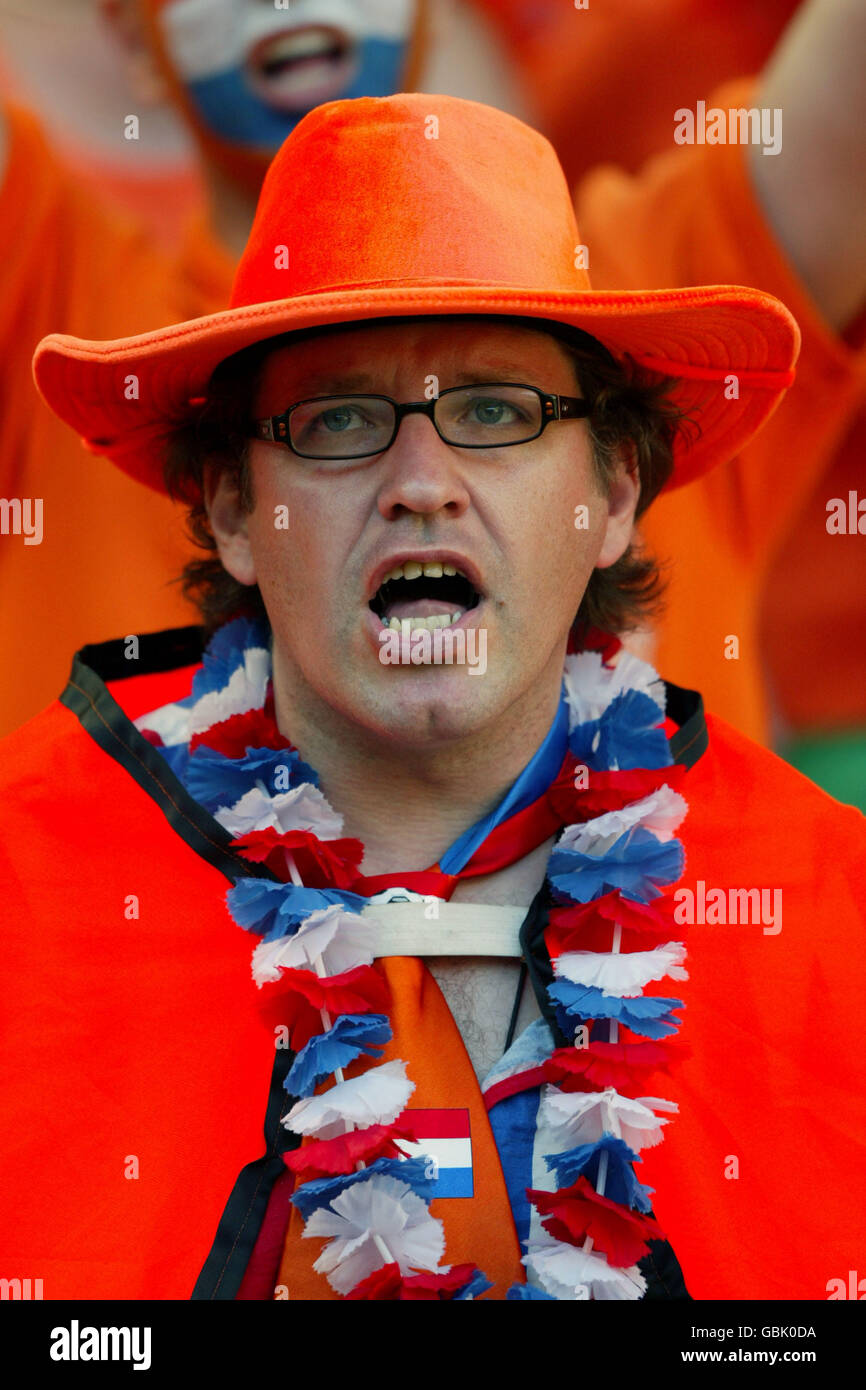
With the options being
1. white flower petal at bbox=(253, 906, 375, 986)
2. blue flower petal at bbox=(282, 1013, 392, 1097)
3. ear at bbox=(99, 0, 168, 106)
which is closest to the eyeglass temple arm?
white flower petal at bbox=(253, 906, 375, 986)

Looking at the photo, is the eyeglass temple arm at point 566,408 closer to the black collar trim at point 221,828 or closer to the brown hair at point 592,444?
the brown hair at point 592,444

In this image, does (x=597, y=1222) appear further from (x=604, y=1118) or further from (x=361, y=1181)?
(x=361, y=1181)

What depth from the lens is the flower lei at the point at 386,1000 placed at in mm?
2051

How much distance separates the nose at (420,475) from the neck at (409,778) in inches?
14.2

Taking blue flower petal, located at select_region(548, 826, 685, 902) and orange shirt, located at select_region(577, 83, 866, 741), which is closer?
blue flower petal, located at select_region(548, 826, 685, 902)

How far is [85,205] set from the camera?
396cm

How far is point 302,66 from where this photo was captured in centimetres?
365

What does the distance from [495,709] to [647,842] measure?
328 millimetres

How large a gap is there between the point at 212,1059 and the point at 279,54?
245 centimetres

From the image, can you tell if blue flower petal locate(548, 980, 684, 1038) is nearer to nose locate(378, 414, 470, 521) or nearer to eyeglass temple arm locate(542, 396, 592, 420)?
nose locate(378, 414, 470, 521)

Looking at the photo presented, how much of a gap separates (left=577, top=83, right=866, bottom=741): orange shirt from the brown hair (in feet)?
2.81

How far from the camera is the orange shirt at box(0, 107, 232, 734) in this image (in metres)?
3.83

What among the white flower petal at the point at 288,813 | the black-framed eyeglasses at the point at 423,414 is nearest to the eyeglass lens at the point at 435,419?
the black-framed eyeglasses at the point at 423,414
